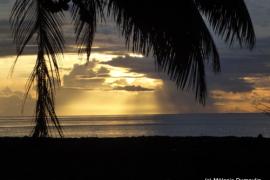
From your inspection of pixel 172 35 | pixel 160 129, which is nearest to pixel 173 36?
pixel 172 35

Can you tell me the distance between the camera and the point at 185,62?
7109 mm

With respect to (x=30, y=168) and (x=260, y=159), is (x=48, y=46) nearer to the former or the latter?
(x=30, y=168)

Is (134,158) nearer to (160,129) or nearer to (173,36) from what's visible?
(173,36)

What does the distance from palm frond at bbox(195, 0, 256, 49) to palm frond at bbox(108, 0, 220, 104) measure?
0.55m

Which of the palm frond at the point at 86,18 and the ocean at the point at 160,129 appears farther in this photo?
the ocean at the point at 160,129

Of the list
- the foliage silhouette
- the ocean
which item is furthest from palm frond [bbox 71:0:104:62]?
the ocean

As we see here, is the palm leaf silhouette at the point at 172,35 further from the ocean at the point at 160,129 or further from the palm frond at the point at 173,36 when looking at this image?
the ocean at the point at 160,129

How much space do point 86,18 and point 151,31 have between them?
0.93 metres

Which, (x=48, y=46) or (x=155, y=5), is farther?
(x=48, y=46)

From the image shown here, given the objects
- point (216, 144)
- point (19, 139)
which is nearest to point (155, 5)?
point (216, 144)

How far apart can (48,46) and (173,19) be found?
1683 millimetres

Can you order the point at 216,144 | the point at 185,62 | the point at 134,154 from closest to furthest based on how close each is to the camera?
the point at 185,62 → the point at 134,154 → the point at 216,144

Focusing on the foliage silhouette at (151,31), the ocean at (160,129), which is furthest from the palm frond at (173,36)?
the ocean at (160,129)

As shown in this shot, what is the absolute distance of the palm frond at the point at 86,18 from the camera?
772 centimetres
